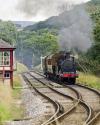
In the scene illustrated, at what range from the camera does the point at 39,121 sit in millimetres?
17344

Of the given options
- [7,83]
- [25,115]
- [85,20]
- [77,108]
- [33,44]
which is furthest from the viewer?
[33,44]

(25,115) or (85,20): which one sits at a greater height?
(85,20)

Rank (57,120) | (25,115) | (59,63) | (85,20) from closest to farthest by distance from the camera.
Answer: (57,120), (25,115), (59,63), (85,20)

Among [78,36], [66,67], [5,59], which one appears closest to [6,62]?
[5,59]

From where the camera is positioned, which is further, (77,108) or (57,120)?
(77,108)

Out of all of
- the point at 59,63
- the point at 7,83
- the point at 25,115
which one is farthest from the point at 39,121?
the point at 59,63

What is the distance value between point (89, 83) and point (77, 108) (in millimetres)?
19901

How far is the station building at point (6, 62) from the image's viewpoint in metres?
40.6

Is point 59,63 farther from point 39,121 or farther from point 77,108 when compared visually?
point 39,121

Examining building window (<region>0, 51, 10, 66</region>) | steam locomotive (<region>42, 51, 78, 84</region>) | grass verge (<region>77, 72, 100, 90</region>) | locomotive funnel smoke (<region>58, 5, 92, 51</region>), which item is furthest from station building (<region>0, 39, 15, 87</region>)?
locomotive funnel smoke (<region>58, 5, 92, 51</region>)

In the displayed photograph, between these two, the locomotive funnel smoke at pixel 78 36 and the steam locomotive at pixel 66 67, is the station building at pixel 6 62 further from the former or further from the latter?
the locomotive funnel smoke at pixel 78 36

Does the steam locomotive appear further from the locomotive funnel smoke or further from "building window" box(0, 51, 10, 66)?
"building window" box(0, 51, 10, 66)

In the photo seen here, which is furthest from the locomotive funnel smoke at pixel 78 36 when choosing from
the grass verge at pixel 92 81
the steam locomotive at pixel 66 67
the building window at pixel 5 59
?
the building window at pixel 5 59

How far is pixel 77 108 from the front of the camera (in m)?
21.4
